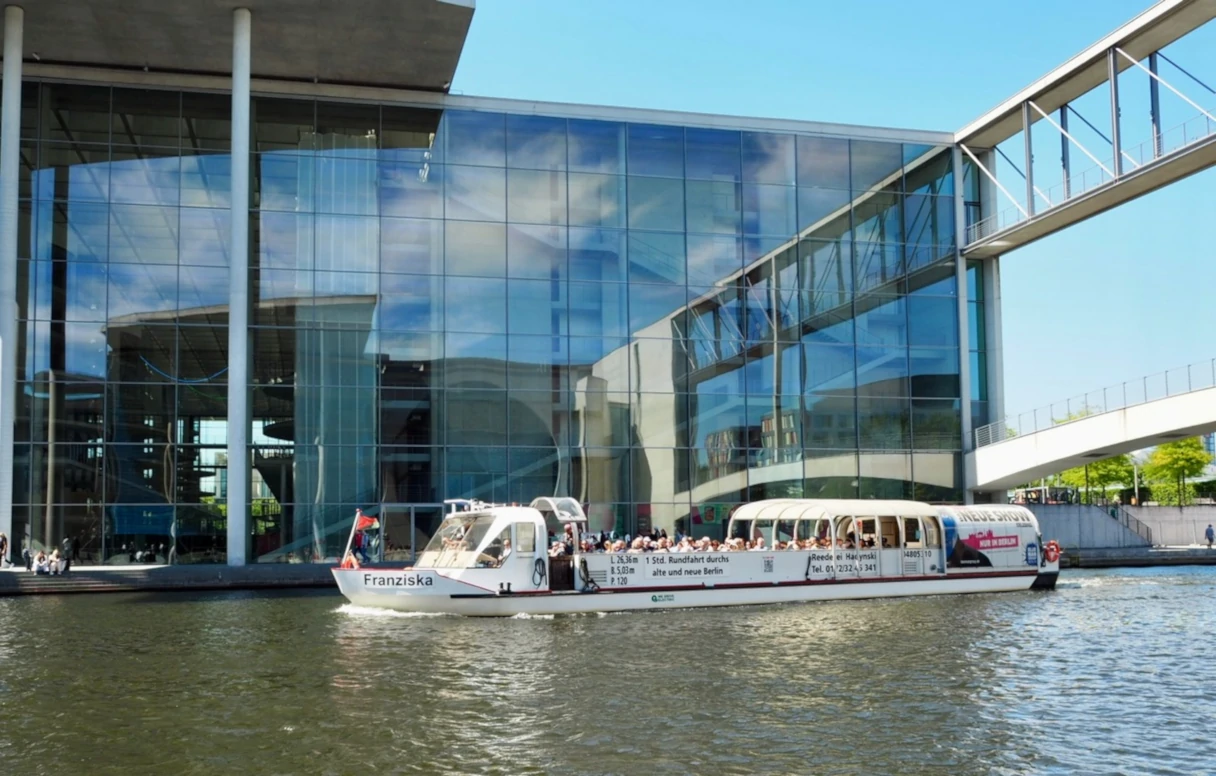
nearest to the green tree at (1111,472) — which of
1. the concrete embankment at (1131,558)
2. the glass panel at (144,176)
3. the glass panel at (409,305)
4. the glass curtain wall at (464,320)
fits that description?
the concrete embankment at (1131,558)

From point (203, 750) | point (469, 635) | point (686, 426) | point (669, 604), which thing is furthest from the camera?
point (686, 426)

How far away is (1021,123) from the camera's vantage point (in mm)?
48375

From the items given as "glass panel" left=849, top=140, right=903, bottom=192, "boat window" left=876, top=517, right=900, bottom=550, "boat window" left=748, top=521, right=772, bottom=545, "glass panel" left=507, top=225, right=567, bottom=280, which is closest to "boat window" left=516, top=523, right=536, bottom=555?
"boat window" left=748, top=521, right=772, bottom=545

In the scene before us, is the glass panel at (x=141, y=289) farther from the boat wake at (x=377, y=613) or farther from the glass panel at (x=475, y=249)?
the boat wake at (x=377, y=613)

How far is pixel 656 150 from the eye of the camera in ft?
153

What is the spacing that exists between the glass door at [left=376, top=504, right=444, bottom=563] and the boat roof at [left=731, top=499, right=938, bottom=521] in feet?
39.2

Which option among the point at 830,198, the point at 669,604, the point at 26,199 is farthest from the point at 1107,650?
the point at 26,199

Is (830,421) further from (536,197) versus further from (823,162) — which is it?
(536,197)

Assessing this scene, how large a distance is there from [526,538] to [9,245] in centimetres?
2187

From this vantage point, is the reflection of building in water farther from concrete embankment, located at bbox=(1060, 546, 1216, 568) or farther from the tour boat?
the tour boat

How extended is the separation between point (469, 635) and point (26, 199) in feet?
86.9

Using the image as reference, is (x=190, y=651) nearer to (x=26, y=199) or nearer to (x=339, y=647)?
(x=339, y=647)

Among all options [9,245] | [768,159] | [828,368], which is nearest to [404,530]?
[9,245]

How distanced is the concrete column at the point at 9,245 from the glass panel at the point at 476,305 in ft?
46.8
